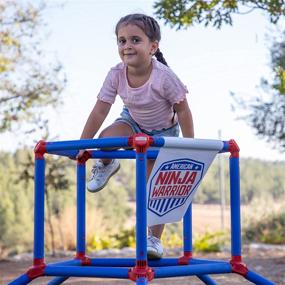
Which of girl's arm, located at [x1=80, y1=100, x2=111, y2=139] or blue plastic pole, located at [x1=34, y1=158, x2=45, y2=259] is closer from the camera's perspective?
blue plastic pole, located at [x1=34, y1=158, x2=45, y2=259]

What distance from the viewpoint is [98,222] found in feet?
35.9

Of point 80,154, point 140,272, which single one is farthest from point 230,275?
point 140,272

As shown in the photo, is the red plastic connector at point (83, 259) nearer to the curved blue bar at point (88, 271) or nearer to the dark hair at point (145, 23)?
the curved blue bar at point (88, 271)

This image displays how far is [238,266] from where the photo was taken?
9.64 ft

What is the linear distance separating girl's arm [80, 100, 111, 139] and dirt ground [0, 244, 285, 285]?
9.72ft

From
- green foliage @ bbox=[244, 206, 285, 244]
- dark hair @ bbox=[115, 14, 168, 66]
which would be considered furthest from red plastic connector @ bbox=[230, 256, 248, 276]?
green foliage @ bbox=[244, 206, 285, 244]

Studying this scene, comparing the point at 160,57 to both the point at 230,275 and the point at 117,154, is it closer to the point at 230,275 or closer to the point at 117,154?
the point at 117,154

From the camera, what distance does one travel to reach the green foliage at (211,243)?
918cm

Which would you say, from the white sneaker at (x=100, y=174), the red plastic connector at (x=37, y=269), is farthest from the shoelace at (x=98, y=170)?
the red plastic connector at (x=37, y=269)

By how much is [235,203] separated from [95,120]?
751mm

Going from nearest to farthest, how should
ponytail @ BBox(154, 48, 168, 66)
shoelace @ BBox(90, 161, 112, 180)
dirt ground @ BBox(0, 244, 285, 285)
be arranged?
shoelace @ BBox(90, 161, 112, 180), ponytail @ BBox(154, 48, 168, 66), dirt ground @ BBox(0, 244, 285, 285)

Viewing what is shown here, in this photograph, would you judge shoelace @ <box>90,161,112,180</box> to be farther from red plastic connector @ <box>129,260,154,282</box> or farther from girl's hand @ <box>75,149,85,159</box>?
red plastic connector @ <box>129,260,154,282</box>

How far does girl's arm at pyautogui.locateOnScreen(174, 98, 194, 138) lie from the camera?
10.1 ft

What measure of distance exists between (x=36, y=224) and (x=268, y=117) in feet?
21.0
